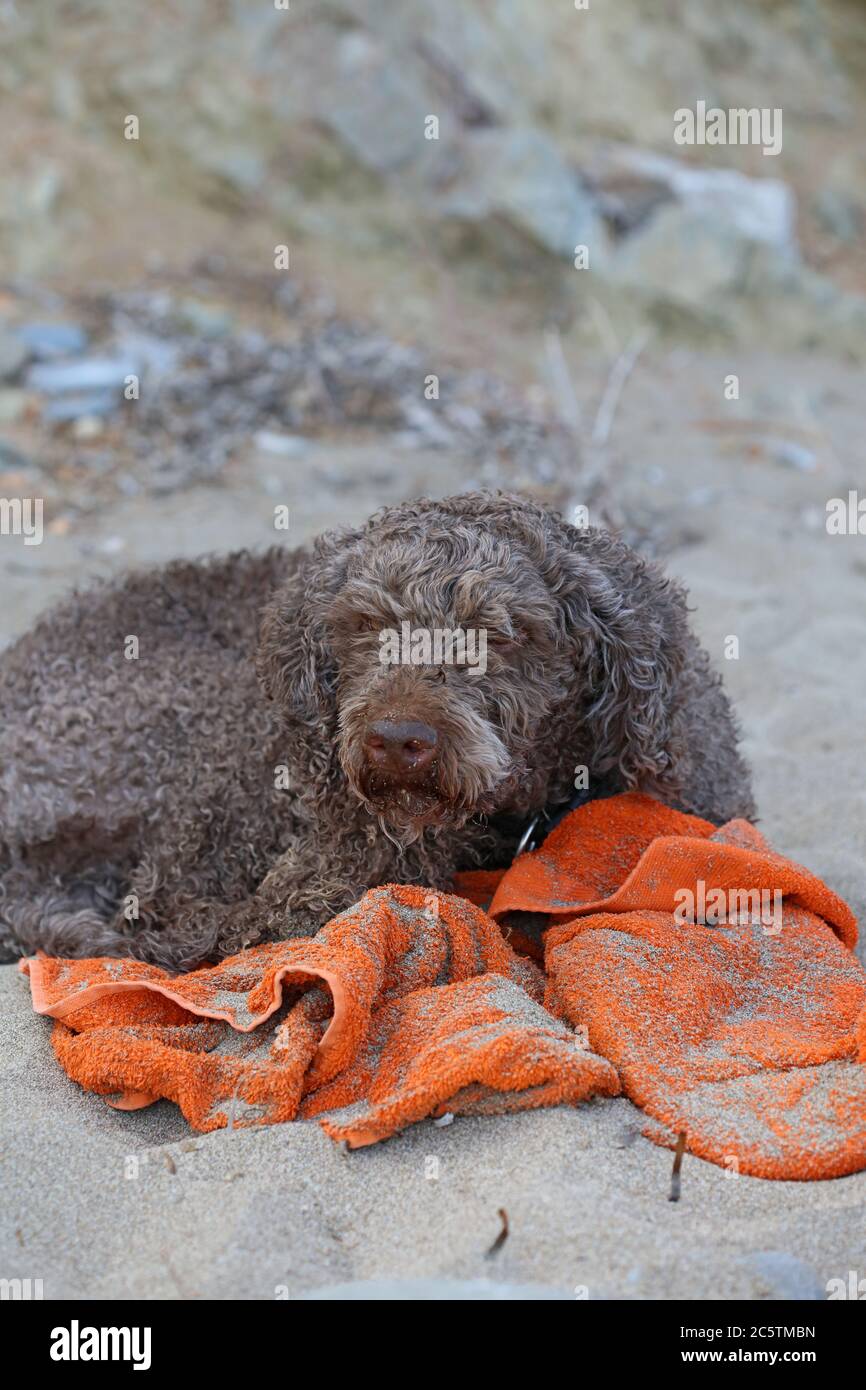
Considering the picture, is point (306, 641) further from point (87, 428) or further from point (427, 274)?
point (427, 274)

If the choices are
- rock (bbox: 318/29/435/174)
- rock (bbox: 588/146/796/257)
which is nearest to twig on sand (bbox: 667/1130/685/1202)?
rock (bbox: 318/29/435/174)

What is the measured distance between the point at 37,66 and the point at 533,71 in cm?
397

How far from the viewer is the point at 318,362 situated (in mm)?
9102

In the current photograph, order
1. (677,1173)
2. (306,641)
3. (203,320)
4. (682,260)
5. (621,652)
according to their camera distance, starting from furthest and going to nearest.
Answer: (682,260) → (203,320) → (306,641) → (621,652) → (677,1173)

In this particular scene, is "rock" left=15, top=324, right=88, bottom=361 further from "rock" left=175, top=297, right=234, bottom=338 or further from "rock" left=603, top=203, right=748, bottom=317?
"rock" left=603, top=203, right=748, bottom=317

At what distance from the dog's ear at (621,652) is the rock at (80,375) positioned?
5.71 m

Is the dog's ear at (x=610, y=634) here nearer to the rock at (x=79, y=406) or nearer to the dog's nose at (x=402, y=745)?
the dog's nose at (x=402, y=745)

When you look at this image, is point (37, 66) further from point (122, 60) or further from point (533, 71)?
point (533, 71)

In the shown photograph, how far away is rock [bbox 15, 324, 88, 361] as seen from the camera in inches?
355

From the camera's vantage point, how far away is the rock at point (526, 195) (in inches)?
426

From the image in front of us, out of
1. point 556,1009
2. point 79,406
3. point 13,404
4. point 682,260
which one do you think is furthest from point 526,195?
point 556,1009

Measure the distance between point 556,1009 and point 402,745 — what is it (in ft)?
2.49

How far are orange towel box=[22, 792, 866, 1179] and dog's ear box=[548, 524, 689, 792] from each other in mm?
202

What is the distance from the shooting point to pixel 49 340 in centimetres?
907
